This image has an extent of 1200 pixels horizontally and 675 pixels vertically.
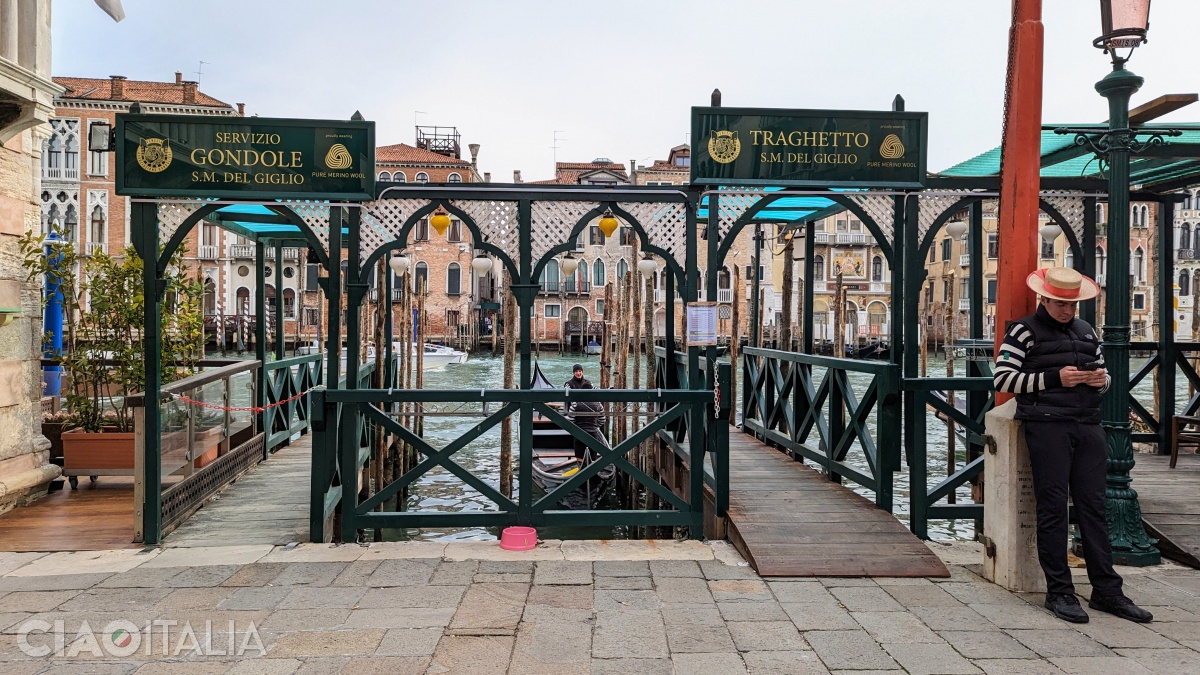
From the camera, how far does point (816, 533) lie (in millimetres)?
4926

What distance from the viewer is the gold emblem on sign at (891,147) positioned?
Result: 17.1ft

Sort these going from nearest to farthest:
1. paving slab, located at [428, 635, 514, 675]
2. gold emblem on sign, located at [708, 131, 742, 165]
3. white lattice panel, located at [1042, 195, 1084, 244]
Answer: paving slab, located at [428, 635, 514, 675]
gold emblem on sign, located at [708, 131, 742, 165]
white lattice panel, located at [1042, 195, 1084, 244]

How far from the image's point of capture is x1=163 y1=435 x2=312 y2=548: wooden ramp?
5.11 metres

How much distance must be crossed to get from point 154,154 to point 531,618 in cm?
356

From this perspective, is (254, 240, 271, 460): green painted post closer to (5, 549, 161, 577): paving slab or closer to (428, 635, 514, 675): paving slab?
(5, 549, 161, 577): paving slab

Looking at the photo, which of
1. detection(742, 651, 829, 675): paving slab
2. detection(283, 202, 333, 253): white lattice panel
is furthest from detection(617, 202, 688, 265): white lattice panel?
detection(742, 651, 829, 675): paving slab

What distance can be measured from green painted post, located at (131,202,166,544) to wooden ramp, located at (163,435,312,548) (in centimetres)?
19

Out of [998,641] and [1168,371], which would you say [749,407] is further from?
[998,641]

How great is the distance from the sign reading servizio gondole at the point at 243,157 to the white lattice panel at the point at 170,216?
0.13 meters

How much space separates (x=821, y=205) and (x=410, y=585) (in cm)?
424

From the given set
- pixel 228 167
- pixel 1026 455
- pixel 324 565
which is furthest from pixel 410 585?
pixel 1026 455

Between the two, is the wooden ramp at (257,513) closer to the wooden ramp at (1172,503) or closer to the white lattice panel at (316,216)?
the white lattice panel at (316,216)

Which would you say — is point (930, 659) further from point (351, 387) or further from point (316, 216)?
point (316, 216)

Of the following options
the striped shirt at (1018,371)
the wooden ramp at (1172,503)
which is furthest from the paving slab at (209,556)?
the wooden ramp at (1172,503)
